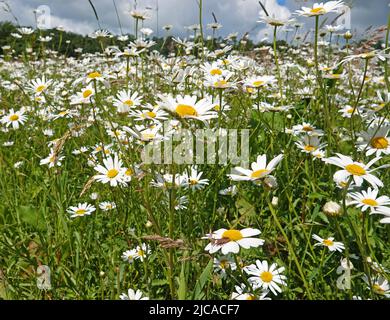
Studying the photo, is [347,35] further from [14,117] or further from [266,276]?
[14,117]

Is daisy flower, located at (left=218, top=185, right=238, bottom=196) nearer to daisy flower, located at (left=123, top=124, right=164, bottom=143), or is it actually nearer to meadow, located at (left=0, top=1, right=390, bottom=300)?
meadow, located at (left=0, top=1, right=390, bottom=300)

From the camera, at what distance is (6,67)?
614cm

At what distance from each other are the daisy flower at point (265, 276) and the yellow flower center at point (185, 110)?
480 mm

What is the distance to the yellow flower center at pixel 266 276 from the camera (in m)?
1.11

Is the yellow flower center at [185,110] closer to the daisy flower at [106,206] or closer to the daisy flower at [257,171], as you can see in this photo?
the daisy flower at [257,171]

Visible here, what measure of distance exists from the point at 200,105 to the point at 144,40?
48.4 inches

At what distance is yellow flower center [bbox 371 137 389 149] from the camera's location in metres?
1.15

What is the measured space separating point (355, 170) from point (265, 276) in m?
0.42

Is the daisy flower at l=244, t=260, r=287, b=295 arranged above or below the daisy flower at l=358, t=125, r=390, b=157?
below

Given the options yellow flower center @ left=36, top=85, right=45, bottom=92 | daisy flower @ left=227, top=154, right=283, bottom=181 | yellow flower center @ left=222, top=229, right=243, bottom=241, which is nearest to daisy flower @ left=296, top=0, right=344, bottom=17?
daisy flower @ left=227, top=154, right=283, bottom=181

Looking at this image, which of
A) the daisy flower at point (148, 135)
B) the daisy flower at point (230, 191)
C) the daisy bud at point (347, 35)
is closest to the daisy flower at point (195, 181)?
the daisy flower at point (230, 191)

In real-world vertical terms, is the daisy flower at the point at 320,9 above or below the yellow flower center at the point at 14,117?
above

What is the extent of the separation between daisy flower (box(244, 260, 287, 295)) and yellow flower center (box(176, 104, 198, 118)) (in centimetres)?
48
